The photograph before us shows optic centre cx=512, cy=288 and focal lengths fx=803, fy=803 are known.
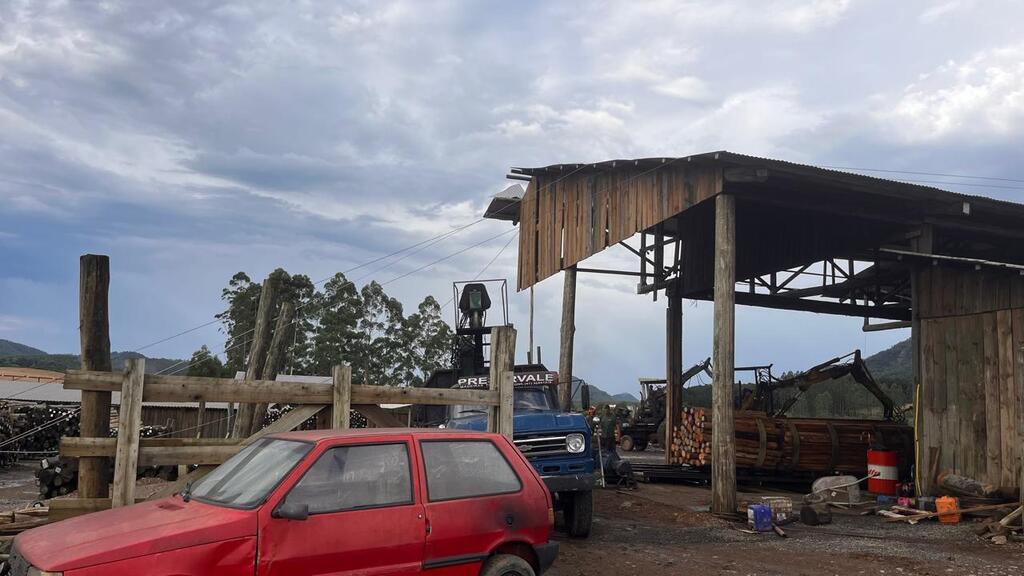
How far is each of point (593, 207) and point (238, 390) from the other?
443 inches

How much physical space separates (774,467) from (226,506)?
17246mm

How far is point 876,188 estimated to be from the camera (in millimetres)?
15297

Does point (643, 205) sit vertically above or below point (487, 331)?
above

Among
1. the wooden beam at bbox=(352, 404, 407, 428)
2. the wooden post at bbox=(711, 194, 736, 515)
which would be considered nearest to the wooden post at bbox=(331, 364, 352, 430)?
the wooden beam at bbox=(352, 404, 407, 428)

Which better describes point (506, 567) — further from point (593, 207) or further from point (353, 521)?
point (593, 207)

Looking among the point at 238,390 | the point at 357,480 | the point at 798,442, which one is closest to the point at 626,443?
the point at 798,442

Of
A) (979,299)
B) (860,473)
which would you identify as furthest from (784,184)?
(860,473)

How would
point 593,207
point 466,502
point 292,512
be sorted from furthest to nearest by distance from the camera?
point 593,207
point 466,502
point 292,512

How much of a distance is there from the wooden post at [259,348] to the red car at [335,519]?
4.16 metres

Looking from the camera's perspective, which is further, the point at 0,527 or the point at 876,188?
the point at 876,188

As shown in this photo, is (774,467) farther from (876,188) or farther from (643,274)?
(876,188)

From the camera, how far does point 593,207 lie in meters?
17.5

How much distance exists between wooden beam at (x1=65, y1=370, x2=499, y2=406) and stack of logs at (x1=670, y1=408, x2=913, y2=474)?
529 inches

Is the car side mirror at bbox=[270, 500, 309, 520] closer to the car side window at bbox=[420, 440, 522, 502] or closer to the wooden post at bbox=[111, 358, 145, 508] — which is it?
the car side window at bbox=[420, 440, 522, 502]
